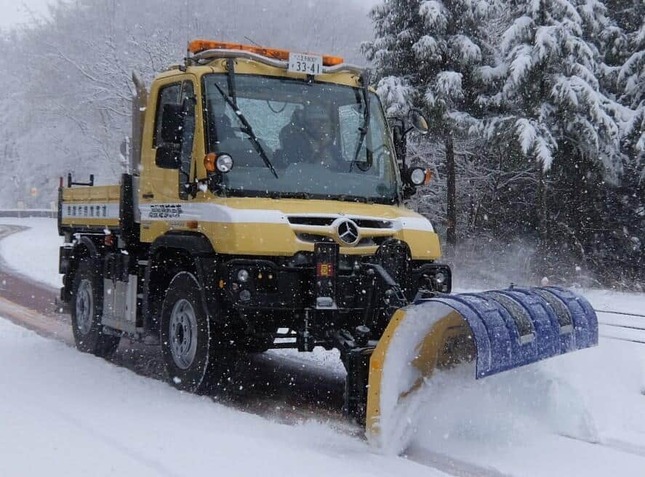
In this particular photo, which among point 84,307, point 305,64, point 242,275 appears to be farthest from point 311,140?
point 84,307

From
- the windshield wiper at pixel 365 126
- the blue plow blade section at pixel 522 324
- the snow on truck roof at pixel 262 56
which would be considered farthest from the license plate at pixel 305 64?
the blue plow blade section at pixel 522 324

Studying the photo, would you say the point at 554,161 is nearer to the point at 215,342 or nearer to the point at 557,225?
the point at 557,225

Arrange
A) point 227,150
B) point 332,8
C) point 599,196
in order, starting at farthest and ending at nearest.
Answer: point 332,8
point 599,196
point 227,150

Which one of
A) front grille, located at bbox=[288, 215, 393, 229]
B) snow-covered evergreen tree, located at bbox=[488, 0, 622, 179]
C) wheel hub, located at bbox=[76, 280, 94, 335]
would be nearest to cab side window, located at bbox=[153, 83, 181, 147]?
A: front grille, located at bbox=[288, 215, 393, 229]

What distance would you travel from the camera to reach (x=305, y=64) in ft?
24.5

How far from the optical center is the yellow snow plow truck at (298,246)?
225 inches

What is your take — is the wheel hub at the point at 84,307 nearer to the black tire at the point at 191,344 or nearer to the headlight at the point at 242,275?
the black tire at the point at 191,344

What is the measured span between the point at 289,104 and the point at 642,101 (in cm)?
1716

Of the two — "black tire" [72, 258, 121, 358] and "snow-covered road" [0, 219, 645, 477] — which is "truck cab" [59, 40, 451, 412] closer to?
"snow-covered road" [0, 219, 645, 477]

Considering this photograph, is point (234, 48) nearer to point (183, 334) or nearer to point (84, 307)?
point (183, 334)

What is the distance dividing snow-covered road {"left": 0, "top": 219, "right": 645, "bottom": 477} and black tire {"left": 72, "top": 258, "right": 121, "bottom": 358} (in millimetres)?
1754

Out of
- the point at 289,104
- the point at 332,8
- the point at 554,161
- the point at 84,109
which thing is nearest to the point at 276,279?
the point at 289,104

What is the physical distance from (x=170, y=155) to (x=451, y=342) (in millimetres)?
2845

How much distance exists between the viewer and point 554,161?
909 inches
